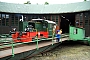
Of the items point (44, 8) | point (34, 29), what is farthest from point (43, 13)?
point (34, 29)

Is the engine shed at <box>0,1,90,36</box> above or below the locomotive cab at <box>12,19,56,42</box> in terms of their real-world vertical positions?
above

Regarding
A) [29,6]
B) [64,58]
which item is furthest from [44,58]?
[29,6]

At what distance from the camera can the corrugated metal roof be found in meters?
25.6

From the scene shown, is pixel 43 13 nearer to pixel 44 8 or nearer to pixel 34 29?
pixel 44 8

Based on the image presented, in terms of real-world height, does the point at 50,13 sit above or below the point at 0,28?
above

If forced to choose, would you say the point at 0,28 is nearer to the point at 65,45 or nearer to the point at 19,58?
the point at 65,45

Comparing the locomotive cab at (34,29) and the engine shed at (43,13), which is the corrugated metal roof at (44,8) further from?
the locomotive cab at (34,29)

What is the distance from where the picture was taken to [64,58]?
1330 centimetres

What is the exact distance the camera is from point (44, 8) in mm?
28719

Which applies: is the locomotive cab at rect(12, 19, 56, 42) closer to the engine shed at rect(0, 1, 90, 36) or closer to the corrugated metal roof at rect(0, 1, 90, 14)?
the engine shed at rect(0, 1, 90, 36)

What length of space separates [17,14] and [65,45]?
10502 mm

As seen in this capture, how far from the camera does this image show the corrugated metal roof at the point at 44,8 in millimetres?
25572

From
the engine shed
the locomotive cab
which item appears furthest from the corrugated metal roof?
the locomotive cab

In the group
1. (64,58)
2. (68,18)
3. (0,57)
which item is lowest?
(64,58)
